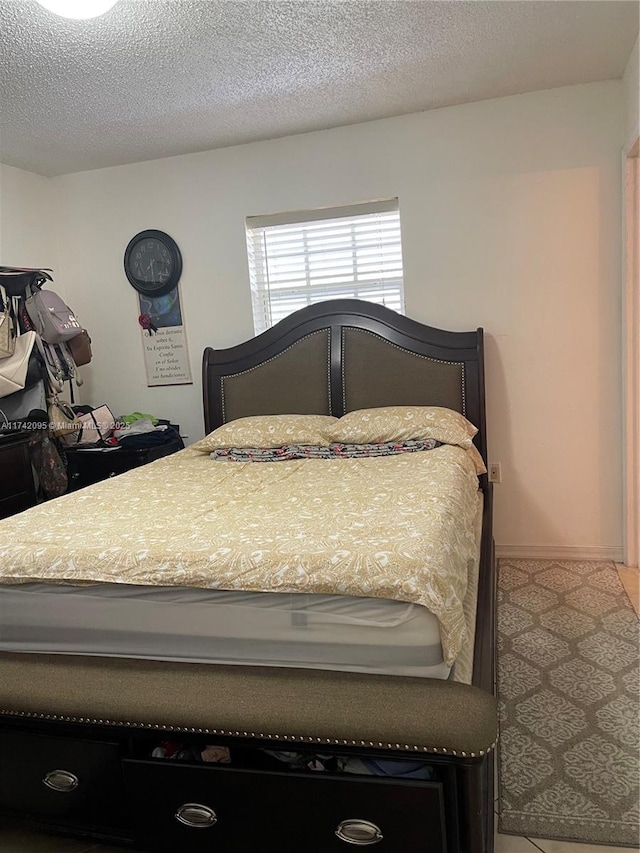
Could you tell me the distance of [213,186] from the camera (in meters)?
3.69

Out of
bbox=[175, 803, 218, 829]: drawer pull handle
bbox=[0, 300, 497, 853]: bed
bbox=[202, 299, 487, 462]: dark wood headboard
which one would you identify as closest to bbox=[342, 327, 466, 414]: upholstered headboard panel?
bbox=[202, 299, 487, 462]: dark wood headboard

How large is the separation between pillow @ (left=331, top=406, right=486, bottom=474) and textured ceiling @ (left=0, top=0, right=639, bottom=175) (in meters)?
1.56

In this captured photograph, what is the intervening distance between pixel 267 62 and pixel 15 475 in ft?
7.22

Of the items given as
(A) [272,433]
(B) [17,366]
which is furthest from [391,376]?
(B) [17,366]

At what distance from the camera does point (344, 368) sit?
346 centimetres

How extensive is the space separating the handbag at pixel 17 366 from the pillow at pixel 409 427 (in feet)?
5.25

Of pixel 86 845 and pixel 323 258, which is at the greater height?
pixel 323 258

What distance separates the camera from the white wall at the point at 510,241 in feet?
10.3

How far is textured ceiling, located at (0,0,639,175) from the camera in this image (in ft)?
7.33

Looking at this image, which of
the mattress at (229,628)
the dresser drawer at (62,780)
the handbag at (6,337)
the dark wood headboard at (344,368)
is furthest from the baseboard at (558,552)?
the handbag at (6,337)

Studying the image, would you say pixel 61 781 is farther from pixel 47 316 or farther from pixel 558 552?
pixel 558 552

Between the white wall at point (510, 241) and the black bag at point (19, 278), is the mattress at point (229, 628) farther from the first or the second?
the black bag at point (19, 278)

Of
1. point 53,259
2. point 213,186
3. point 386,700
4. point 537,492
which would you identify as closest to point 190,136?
point 213,186

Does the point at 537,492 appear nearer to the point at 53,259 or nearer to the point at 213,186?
the point at 213,186
